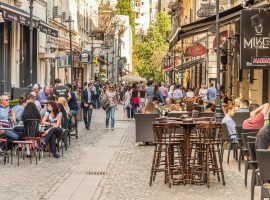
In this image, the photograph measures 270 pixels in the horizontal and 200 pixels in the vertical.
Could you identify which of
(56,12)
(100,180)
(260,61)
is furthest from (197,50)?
(100,180)

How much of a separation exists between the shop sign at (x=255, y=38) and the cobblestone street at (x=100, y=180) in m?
3.71

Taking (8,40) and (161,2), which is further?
(161,2)

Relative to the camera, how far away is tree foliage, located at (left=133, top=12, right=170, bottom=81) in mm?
110312

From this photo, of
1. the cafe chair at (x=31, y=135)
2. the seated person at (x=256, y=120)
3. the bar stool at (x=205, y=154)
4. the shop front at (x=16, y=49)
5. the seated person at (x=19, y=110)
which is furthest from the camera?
the shop front at (x=16, y=49)

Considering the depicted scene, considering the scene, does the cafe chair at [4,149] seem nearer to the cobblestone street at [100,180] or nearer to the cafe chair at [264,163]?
the cobblestone street at [100,180]

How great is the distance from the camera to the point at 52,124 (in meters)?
20.5

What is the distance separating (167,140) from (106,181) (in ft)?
4.90

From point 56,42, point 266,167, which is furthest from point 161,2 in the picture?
point 266,167

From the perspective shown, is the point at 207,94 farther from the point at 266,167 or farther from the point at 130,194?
the point at 266,167

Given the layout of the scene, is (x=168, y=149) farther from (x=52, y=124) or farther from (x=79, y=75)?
(x=79, y=75)

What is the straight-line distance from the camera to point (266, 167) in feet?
32.9

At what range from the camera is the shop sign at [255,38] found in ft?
70.6

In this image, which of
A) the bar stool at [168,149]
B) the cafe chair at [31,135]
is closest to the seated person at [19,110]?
the cafe chair at [31,135]

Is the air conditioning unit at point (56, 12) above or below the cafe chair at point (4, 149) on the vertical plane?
above
